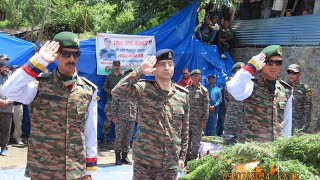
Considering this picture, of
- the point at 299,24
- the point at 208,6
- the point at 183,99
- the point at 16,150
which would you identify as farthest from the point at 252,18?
the point at 183,99

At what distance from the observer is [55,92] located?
3.73m

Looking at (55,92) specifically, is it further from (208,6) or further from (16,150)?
(208,6)

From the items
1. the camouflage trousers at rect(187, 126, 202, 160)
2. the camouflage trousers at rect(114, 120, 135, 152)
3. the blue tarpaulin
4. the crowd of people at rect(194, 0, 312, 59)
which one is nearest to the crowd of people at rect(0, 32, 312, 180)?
the camouflage trousers at rect(187, 126, 202, 160)

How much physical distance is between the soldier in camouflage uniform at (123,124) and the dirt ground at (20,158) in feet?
0.94

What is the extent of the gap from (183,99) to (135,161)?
Answer: 2.52 ft

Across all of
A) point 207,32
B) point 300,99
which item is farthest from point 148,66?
point 207,32

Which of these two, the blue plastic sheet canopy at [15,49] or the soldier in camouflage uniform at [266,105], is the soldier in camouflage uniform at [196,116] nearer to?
the blue plastic sheet canopy at [15,49]

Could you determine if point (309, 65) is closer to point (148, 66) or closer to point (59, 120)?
point (148, 66)

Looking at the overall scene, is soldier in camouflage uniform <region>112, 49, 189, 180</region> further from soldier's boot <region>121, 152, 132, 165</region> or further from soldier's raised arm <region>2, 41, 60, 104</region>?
soldier's boot <region>121, 152, 132, 165</region>

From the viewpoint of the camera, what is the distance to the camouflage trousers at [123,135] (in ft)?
28.4

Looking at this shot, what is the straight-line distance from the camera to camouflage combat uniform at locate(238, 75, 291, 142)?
468cm

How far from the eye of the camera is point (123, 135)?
345 inches

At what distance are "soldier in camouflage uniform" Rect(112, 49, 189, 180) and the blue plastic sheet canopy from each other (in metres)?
5.59

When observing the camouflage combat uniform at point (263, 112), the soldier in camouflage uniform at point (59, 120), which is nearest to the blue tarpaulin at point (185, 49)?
the camouflage combat uniform at point (263, 112)
